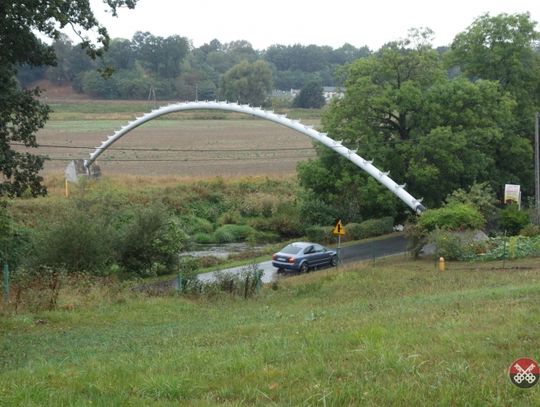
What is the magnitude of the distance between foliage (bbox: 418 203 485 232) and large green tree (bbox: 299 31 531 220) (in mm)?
9559

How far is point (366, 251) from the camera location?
39.2 m

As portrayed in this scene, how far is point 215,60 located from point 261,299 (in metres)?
146

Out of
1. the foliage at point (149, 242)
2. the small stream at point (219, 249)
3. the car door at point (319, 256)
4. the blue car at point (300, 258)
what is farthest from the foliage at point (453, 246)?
the small stream at point (219, 249)

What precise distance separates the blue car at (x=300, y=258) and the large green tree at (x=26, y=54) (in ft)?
47.6

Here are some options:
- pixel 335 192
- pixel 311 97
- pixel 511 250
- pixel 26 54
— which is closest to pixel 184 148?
pixel 335 192

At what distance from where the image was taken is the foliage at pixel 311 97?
117m

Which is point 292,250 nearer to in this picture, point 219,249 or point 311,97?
point 219,249

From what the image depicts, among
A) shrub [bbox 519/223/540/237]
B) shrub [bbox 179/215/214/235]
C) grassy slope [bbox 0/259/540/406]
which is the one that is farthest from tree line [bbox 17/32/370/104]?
grassy slope [bbox 0/259/540/406]

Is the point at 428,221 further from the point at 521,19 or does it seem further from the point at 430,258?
the point at 521,19

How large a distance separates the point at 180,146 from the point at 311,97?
46.2m

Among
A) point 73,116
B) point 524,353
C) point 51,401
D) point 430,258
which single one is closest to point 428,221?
point 430,258

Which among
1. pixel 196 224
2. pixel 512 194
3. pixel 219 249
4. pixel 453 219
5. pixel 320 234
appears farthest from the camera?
pixel 196 224

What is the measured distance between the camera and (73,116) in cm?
9794

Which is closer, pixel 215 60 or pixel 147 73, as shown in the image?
pixel 147 73
